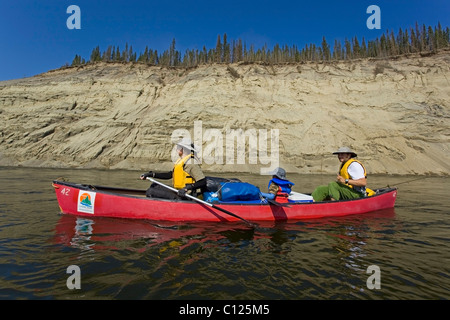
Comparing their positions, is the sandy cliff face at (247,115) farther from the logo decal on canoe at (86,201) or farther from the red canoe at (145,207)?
the logo decal on canoe at (86,201)

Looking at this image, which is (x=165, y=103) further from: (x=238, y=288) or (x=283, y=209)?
(x=238, y=288)

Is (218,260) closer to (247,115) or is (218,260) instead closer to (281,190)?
(281,190)

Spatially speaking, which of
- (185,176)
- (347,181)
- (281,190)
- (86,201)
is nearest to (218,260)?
(185,176)

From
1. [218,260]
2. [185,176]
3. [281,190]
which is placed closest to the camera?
[218,260]

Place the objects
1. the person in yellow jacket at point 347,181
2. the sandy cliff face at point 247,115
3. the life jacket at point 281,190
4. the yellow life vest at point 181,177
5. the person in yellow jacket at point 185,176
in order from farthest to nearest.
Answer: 1. the sandy cliff face at point 247,115
2. the person in yellow jacket at point 347,181
3. the life jacket at point 281,190
4. the yellow life vest at point 181,177
5. the person in yellow jacket at point 185,176

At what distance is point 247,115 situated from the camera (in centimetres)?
2559

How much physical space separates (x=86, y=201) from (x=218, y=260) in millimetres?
3661

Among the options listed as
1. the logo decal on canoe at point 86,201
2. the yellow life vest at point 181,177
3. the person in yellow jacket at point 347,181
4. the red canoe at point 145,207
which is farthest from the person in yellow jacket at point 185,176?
the person in yellow jacket at point 347,181

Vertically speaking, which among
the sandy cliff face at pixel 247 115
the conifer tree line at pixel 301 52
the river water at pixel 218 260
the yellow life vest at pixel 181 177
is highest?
the conifer tree line at pixel 301 52

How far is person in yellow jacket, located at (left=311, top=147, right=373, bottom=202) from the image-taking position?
611 cm

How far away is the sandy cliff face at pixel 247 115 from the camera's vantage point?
2244 cm

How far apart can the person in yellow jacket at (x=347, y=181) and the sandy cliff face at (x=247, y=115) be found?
51.9 feet

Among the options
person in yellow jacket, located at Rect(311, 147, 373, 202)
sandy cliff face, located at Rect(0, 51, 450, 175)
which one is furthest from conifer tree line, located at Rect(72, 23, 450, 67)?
person in yellow jacket, located at Rect(311, 147, 373, 202)

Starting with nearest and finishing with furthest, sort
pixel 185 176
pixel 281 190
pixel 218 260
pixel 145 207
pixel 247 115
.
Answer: pixel 218 260, pixel 145 207, pixel 185 176, pixel 281 190, pixel 247 115
